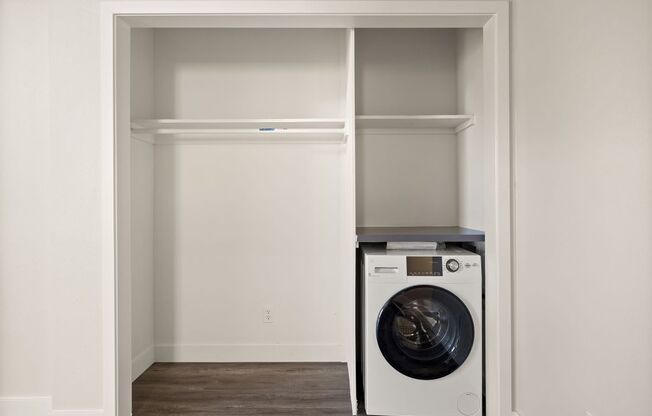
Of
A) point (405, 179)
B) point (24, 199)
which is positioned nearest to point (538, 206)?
point (405, 179)

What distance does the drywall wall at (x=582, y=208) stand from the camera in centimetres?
142

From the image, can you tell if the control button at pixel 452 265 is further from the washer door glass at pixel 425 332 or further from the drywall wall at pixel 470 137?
the drywall wall at pixel 470 137

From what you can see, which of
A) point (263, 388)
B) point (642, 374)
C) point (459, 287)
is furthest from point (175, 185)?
point (642, 374)

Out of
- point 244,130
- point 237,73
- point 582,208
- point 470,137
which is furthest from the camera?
point 237,73

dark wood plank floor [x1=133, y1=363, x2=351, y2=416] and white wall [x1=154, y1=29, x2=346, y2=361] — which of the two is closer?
dark wood plank floor [x1=133, y1=363, x2=351, y2=416]

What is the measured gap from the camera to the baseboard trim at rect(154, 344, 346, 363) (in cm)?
329

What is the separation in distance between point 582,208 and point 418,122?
1.32m

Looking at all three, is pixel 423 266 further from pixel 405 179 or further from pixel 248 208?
pixel 248 208

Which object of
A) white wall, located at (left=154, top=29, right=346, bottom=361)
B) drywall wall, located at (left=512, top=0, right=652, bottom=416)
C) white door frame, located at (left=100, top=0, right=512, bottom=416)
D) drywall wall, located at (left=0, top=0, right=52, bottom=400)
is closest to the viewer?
drywall wall, located at (left=512, top=0, right=652, bottom=416)

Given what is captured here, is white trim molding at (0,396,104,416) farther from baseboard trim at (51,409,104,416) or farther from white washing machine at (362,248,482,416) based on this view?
white washing machine at (362,248,482,416)

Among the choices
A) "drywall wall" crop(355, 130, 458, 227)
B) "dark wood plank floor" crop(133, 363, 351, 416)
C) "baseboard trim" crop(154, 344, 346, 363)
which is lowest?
"dark wood plank floor" crop(133, 363, 351, 416)

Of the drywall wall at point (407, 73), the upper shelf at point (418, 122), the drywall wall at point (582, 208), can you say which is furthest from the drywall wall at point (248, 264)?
the drywall wall at point (582, 208)

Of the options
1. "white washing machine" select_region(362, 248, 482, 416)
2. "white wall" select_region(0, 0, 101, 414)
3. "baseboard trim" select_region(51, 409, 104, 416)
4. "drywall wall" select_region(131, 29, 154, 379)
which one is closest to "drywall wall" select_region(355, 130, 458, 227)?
"white washing machine" select_region(362, 248, 482, 416)

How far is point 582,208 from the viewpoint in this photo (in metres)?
1.69
